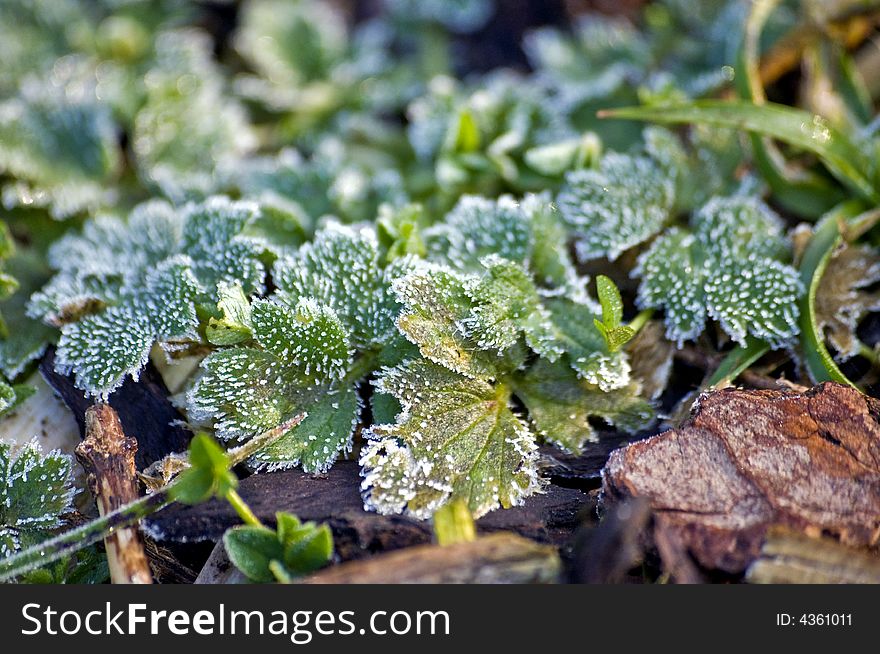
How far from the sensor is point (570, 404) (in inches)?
59.8

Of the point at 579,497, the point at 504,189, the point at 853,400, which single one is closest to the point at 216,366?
the point at 579,497

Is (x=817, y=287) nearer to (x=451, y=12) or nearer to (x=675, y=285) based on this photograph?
(x=675, y=285)

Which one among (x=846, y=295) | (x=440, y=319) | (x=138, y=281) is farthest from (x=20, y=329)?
(x=846, y=295)

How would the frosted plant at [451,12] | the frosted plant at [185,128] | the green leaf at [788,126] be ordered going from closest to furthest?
the green leaf at [788,126]
the frosted plant at [185,128]
the frosted plant at [451,12]

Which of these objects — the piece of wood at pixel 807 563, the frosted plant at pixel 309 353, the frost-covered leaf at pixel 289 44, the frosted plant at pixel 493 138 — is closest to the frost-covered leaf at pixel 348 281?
the frosted plant at pixel 309 353

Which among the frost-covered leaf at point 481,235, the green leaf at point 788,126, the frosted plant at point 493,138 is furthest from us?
the frosted plant at point 493,138

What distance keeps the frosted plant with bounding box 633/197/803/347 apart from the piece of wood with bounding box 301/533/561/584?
0.63 m

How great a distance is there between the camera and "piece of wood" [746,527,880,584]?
1.13 metres

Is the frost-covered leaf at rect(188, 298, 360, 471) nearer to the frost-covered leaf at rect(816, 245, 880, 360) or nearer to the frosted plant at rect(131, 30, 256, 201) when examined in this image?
the frosted plant at rect(131, 30, 256, 201)

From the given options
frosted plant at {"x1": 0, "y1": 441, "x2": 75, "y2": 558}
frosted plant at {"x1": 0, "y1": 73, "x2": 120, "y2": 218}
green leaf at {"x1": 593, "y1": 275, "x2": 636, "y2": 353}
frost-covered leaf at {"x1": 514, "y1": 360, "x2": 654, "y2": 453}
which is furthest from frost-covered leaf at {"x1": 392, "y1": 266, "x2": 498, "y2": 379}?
frosted plant at {"x1": 0, "y1": 73, "x2": 120, "y2": 218}

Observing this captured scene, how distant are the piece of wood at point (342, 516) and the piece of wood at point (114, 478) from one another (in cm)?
5

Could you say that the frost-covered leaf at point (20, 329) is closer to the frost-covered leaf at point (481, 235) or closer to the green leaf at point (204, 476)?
the green leaf at point (204, 476)

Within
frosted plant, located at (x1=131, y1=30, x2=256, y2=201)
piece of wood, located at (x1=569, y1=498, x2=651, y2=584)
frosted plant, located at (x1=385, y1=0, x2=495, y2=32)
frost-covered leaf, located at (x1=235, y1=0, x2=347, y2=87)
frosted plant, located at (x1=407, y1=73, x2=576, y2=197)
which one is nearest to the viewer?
piece of wood, located at (x1=569, y1=498, x2=651, y2=584)

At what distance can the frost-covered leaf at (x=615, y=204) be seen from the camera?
1.70m
